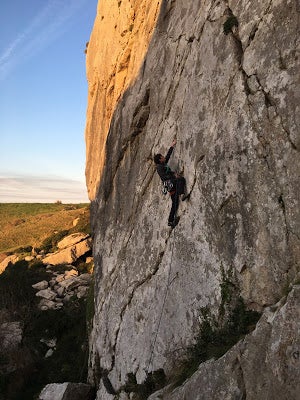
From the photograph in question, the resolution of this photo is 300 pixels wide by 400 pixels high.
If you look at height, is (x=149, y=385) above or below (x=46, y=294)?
above

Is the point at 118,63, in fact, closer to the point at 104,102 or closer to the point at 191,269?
the point at 104,102

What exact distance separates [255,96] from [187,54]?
200 inches

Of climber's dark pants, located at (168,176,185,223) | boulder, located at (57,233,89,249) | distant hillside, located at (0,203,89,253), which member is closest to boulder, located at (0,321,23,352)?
boulder, located at (57,233,89,249)

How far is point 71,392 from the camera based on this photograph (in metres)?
16.7

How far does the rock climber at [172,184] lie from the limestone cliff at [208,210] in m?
0.25

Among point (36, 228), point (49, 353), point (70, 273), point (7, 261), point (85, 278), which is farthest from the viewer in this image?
point (36, 228)

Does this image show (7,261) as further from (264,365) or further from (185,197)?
(264,365)

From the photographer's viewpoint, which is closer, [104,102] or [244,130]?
[244,130]

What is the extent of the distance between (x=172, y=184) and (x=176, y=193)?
0.34 metres

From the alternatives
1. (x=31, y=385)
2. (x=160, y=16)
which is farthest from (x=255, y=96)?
(x=31, y=385)

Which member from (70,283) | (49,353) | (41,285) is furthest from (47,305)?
(49,353)

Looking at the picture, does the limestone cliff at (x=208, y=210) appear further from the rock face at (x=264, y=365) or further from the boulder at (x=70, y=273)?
the boulder at (x=70, y=273)

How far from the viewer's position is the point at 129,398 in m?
12.7

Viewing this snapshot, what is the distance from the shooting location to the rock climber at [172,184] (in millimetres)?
12125
